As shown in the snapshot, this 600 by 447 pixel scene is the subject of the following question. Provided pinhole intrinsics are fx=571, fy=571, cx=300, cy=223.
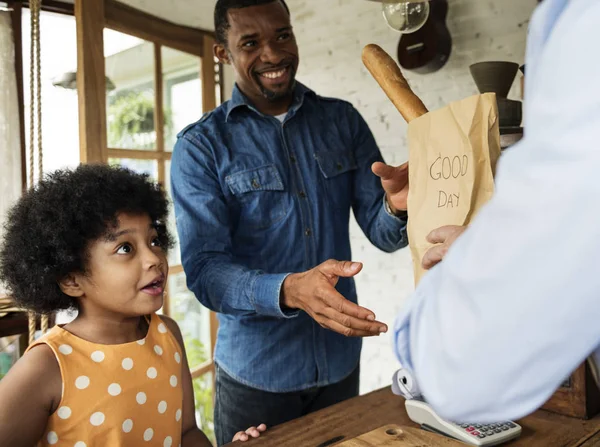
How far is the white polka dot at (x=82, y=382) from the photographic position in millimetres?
1030

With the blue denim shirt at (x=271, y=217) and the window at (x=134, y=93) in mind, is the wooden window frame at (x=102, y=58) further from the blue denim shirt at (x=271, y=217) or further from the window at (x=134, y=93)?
the blue denim shirt at (x=271, y=217)

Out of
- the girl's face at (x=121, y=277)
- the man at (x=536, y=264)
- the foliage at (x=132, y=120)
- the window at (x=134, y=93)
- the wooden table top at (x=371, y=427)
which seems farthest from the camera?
the foliage at (x=132, y=120)

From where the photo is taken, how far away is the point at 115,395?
3.51 ft

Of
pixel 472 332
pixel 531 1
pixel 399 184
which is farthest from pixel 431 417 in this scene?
pixel 531 1

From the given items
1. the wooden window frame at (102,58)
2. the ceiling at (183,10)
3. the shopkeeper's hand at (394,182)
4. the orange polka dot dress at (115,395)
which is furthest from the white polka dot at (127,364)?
the ceiling at (183,10)

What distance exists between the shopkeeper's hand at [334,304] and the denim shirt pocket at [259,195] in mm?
416

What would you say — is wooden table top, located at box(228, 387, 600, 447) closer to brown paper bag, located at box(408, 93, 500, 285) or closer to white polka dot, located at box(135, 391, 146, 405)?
white polka dot, located at box(135, 391, 146, 405)

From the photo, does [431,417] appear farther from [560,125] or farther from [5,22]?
[5,22]

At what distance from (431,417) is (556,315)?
2.42ft

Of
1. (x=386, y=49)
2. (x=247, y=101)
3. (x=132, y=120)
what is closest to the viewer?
(x=247, y=101)

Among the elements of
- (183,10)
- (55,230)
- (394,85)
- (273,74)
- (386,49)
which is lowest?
(55,230)

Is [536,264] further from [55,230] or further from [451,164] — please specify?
[55,230]

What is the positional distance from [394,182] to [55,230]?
0.67 m

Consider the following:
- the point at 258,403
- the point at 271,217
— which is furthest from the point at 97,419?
the point at 271,217
